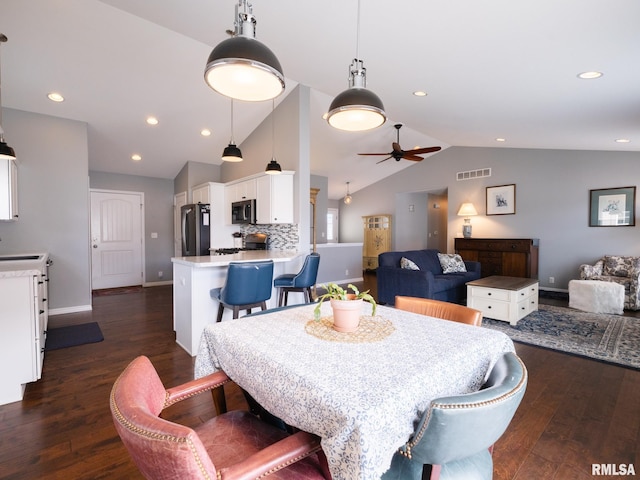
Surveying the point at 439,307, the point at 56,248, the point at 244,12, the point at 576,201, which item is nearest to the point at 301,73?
the point at 244,12

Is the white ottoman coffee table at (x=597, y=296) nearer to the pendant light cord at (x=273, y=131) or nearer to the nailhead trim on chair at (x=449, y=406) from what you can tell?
the nailhead trim on chair at (x=449, y=406)

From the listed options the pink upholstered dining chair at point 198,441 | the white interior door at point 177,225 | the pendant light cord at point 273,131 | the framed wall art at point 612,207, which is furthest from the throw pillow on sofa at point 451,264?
the white interior door at point 177,225

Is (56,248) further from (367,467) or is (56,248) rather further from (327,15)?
(367,467)

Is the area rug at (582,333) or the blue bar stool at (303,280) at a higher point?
the blue bar stool at (303,280)

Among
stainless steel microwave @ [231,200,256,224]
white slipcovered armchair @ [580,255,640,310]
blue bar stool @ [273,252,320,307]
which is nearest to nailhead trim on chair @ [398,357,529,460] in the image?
blue bar stool @ [273,252,320,307]

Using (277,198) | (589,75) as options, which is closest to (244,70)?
(589,75)

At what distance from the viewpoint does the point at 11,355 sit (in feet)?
7.59

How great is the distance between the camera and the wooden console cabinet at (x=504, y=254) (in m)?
5.89

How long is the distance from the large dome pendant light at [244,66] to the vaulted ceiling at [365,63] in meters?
1.43

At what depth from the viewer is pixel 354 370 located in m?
1.02

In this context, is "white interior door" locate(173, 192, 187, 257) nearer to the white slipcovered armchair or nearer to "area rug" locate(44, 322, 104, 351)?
"area rug" locate(44, 322, 104, 351)

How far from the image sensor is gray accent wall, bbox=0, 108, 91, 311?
172 inches

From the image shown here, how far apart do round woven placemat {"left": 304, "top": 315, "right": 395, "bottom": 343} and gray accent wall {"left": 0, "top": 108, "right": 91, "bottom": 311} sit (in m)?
4.94

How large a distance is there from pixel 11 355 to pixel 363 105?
3026 millimetres
